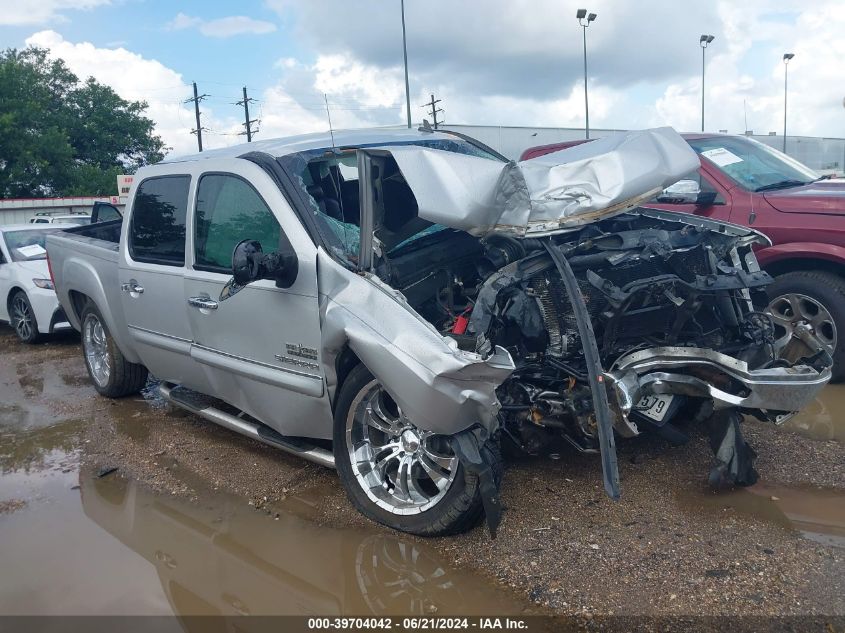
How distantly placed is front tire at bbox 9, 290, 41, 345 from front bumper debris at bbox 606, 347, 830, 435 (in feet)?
26.0

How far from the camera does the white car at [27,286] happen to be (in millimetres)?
8648

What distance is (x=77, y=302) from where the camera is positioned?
6289 mm

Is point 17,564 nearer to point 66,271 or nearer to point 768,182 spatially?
point 66,271

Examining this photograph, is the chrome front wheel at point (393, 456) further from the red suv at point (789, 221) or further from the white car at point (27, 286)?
the white car at point (27, 286)


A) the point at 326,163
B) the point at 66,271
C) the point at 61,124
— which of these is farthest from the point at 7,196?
the point at 326,163

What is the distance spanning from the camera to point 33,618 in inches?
119

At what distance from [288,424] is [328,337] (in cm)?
83

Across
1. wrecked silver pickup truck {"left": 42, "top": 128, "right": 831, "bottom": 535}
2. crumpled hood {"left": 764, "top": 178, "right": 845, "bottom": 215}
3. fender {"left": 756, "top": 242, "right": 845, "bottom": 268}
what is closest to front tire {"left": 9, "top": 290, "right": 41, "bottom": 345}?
wrecked silver pickup truck {"left": 42, "top": 128, "right": 831, "bottom": 535}

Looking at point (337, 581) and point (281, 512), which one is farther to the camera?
point (281, 512)

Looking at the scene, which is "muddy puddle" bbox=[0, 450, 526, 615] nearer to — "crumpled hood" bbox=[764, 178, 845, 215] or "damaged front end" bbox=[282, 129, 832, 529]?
"damaged front end" bbox=[282, 129, 832, 529]

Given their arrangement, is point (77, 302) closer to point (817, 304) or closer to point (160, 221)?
point (160, 221)

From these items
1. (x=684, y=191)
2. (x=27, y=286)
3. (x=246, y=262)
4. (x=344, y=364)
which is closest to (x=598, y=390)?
(x=344, y=364)

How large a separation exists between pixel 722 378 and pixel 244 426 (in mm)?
2772

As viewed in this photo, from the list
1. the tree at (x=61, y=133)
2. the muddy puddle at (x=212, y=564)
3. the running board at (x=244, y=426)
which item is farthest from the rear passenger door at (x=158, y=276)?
the tree at (x=61, y=133)
